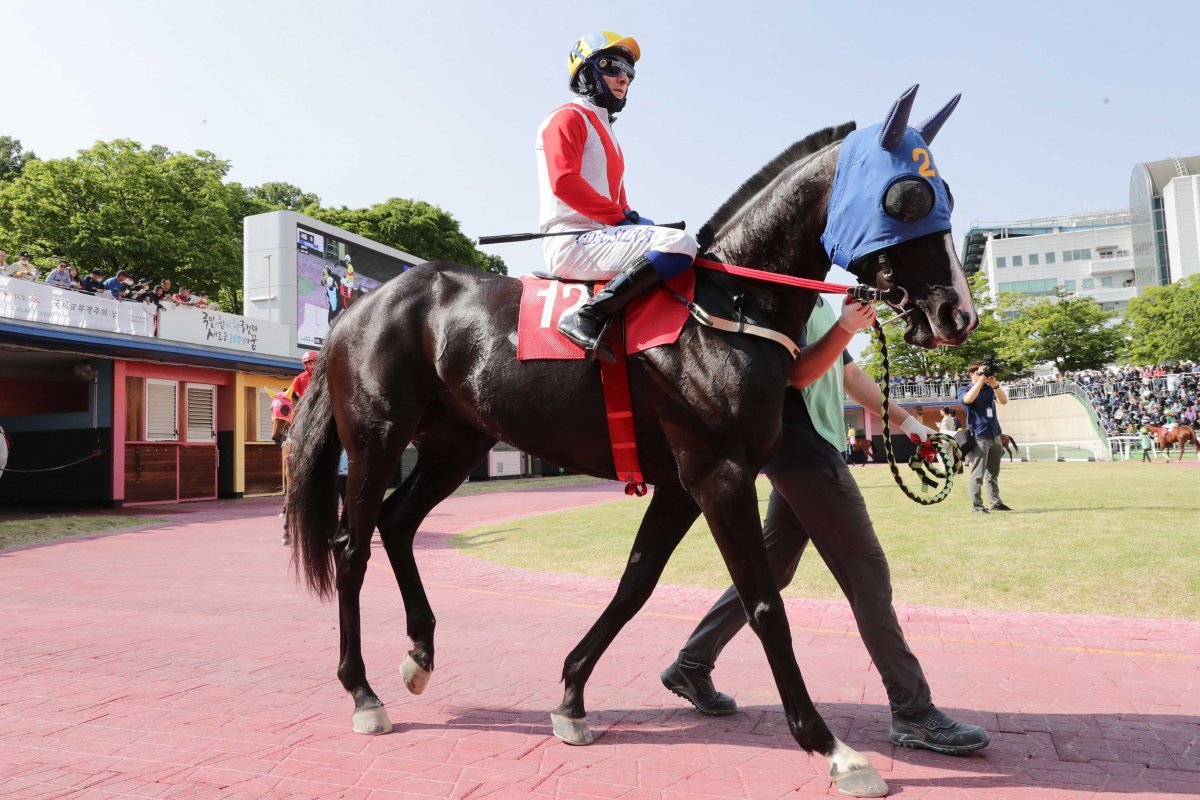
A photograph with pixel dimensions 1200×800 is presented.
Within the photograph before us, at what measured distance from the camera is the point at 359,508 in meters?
3.88

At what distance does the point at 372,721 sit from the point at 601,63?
9.56 ft

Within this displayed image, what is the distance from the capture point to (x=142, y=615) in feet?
20.8

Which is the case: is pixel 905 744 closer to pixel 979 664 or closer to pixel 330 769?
pixel 979 664

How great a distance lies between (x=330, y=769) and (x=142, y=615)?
164 inches

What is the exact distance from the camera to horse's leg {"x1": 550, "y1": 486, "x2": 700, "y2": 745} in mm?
3414

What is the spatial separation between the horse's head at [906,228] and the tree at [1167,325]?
5900 centimetres

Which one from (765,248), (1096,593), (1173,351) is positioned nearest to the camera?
(765,248)

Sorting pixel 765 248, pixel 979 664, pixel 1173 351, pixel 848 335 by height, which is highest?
pixel 1173 351

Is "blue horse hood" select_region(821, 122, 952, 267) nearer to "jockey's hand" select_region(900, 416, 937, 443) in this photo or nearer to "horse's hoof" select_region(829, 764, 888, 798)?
"jockey's hand" select_region(900, 416, 937, 443)

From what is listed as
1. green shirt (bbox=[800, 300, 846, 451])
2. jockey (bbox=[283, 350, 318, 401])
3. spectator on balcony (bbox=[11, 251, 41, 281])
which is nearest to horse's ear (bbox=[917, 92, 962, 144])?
green shirt (bbox=[800, 300, 846, 451])

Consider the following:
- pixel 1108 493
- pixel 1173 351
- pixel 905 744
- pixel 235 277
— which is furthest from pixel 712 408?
pixel 1173 351

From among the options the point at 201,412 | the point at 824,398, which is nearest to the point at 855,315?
the point at 824,398

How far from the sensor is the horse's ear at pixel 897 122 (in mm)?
2750

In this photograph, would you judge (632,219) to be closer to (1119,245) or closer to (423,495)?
(423,495)
